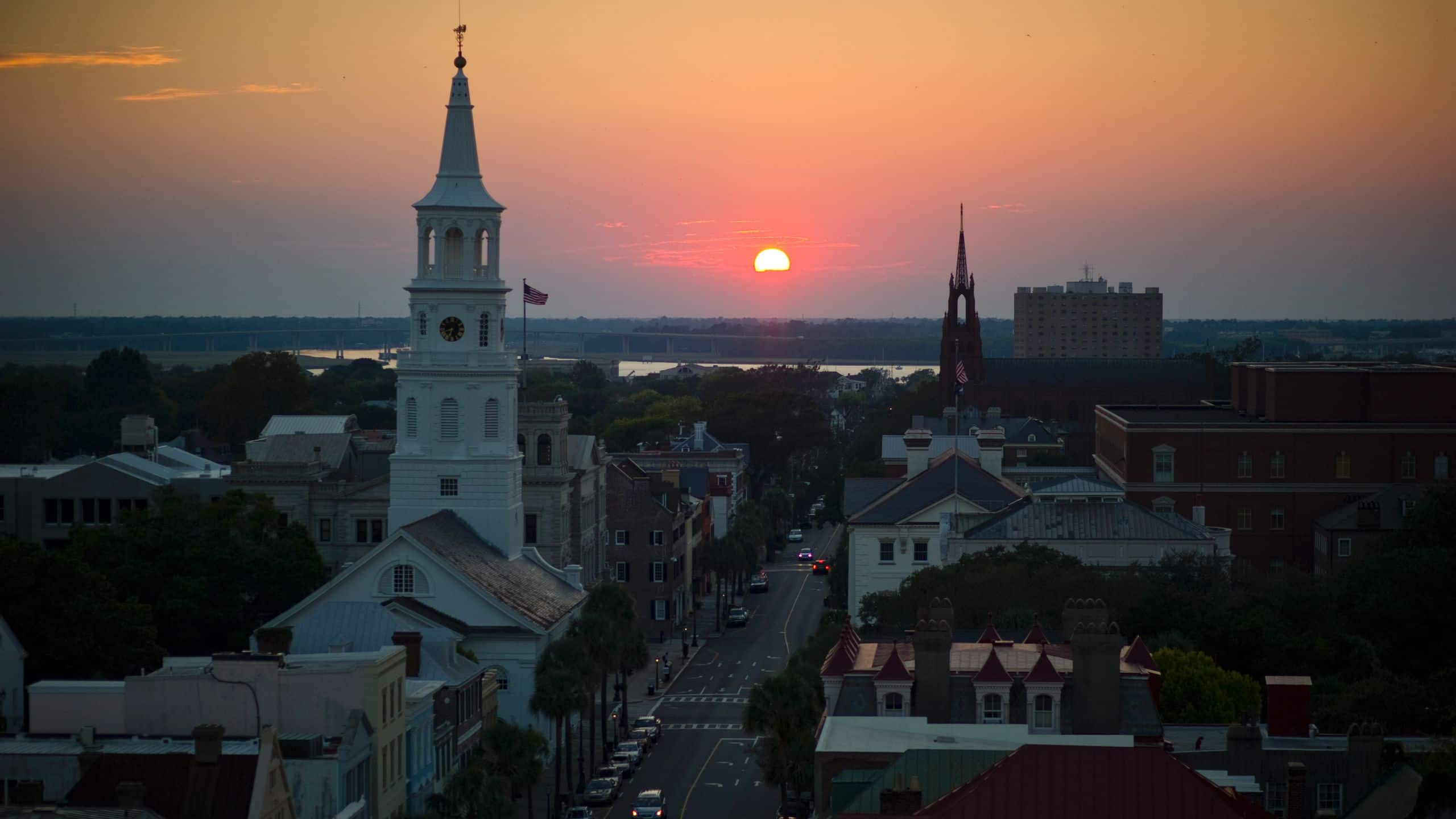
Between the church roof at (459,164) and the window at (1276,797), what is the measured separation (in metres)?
49.8

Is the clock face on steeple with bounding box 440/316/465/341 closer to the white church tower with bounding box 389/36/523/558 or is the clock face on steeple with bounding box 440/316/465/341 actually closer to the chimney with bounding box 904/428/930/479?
the white church tower with bounding box 389/36/523/558

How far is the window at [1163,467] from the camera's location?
110625 millimetres

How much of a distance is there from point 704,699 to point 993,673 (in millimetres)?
44202

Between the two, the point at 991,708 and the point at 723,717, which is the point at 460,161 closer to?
the point at 723,717

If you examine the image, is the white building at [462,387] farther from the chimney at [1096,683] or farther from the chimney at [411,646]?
the chimney at [1096,683]

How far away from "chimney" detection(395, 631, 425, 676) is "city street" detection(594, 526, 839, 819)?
8046mm

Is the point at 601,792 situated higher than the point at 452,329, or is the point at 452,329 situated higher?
the point at 452,329

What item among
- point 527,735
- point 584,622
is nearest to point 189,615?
point 584,622

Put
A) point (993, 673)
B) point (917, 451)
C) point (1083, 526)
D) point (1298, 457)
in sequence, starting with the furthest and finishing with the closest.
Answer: point (917, 451) < point (1298, 457) < point (1083, 526) < point (993, 673)

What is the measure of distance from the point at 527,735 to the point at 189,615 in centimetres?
2160

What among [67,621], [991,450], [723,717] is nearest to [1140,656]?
[67,621]

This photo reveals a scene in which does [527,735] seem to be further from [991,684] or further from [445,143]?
[445,143]

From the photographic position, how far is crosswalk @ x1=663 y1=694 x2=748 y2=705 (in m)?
94.5

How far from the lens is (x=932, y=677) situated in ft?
175
